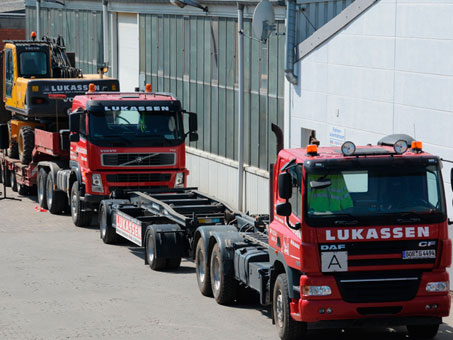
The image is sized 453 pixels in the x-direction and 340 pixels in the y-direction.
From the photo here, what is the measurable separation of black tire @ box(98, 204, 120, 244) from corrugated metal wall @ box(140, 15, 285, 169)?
5.26 m

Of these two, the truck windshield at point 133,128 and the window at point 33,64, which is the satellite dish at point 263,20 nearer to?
the truck windshield at point 133,128

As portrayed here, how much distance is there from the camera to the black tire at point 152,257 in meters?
18.5

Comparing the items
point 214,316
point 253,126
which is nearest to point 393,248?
point 214,316

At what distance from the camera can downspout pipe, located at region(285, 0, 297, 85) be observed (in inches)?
915

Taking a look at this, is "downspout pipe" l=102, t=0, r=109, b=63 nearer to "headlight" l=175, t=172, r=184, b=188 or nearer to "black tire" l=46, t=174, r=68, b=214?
"black tire" l=46, t=174, r=68, b=214

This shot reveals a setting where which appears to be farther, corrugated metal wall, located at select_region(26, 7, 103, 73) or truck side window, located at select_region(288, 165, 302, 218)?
corrugated metal wall, located at select_region(26, 7, 103, 73)

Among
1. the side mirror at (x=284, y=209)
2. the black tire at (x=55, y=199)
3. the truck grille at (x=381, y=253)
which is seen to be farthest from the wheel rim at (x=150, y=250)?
the black tire at (x=55, y=199)

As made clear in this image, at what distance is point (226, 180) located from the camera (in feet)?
92.6

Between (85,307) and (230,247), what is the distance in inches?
94.4

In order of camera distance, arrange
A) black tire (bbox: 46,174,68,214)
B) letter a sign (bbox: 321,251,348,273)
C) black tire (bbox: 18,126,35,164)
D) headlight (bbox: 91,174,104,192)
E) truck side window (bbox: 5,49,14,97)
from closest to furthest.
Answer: letter a sign (bbox: 321,251,348,273) → headlight (bbox: 91,174,104,192) → black tire (bbox: 46,174,68,214) → black tire (bbox: 18,126,35,164) → truck side window (bbox: 5,49,14,97)

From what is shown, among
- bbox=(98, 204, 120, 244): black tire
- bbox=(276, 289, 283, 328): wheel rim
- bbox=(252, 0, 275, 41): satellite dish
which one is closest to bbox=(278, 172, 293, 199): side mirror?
bbox=(276, 289, 283, 328): wheel rim

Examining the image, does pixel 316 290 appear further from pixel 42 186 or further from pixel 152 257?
pixel 42 186

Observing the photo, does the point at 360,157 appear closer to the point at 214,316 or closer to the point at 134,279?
the point at 214,316

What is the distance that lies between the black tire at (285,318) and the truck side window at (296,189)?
0.97 metres
